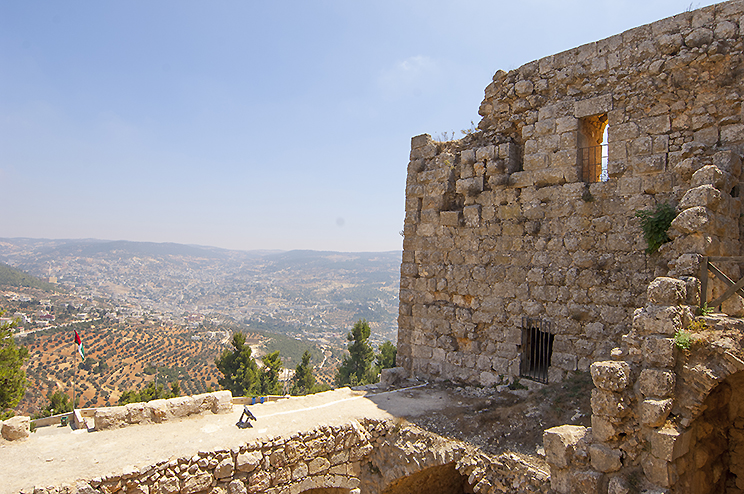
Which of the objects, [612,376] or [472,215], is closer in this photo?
[612,376]

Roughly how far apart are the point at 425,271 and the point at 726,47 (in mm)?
6319

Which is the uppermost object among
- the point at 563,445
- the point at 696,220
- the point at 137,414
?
the point at 696,220

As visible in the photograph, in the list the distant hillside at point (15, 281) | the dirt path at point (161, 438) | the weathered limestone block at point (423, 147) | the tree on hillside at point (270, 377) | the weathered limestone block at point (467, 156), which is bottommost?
the distant hillside at point (15, 281)

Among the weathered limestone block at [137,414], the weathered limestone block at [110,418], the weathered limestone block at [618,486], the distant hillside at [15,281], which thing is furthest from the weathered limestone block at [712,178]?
the distant hillside at [15,281]

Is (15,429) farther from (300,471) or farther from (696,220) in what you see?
(696,220)

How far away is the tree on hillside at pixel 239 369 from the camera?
91.2 ft

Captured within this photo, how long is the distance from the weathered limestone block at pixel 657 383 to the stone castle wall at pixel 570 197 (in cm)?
109

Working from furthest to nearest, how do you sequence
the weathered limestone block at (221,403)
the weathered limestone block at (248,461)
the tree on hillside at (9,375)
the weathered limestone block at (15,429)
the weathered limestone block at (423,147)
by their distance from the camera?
the tree on hillside at (9,375) < the weathered limestone block at (423,147) < the weathered limestone block at (221,403) < the weathered limestone block at (248,461) < the weathered limestone block at (15,429)

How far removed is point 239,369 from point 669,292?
2708 centimetres

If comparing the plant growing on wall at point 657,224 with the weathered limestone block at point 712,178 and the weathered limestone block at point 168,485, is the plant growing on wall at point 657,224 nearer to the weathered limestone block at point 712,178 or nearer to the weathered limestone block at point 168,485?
the weathered limestone block at point 712,178

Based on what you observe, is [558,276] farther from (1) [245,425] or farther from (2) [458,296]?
(1) [245,425]

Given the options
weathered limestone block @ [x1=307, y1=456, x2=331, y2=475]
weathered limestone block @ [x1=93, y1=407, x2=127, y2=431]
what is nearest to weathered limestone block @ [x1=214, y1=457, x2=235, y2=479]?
weathered limestone block @ [x1=307, y1=456, x2=331, y2=475]

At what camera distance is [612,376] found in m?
4.71

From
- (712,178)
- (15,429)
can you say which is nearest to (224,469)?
(15,429)
